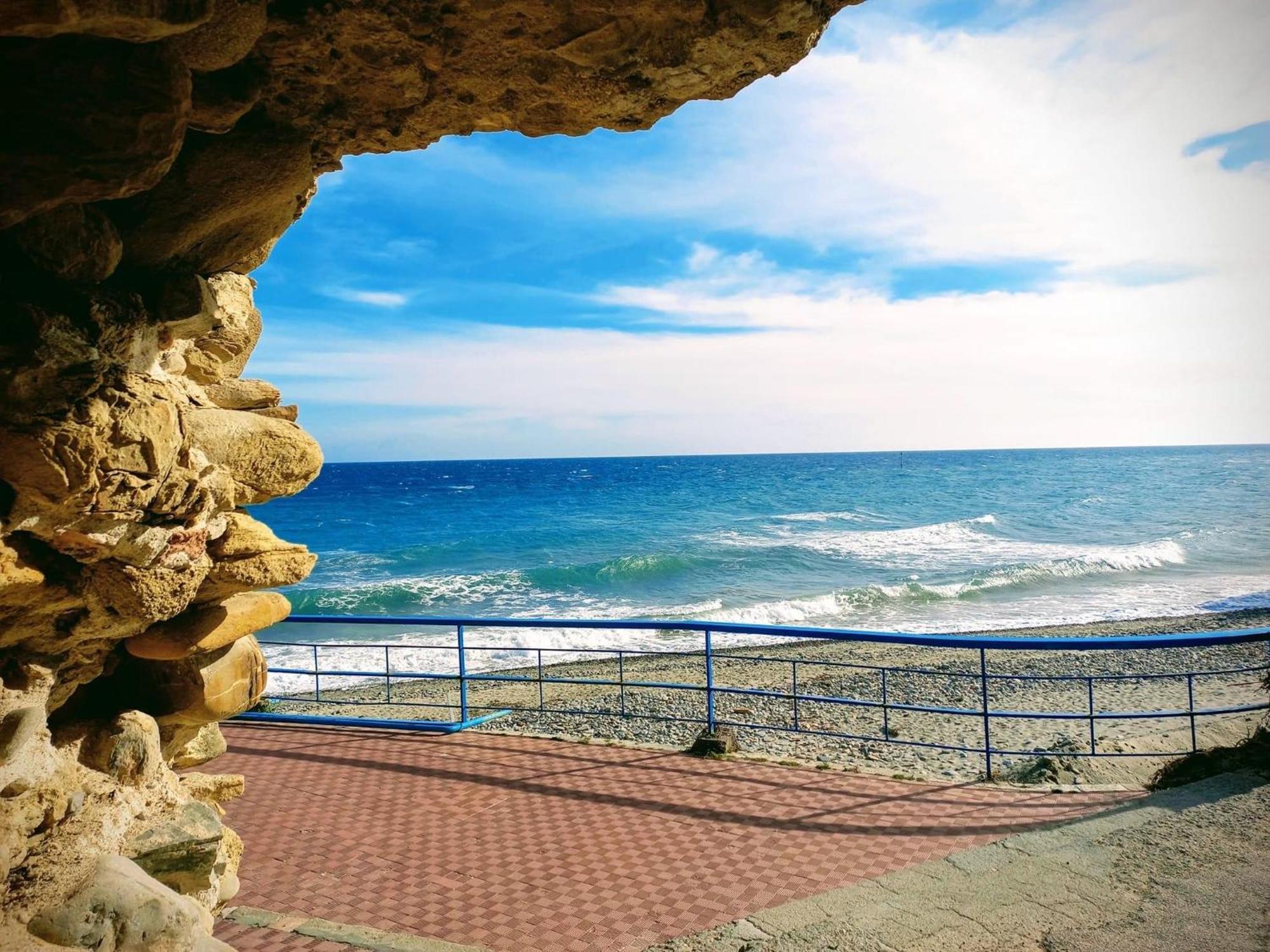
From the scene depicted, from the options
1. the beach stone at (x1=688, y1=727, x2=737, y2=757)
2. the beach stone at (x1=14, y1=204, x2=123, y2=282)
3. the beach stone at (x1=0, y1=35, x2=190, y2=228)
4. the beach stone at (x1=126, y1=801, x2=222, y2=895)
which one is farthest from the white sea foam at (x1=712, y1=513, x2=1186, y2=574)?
the beach stone at (x1=0, y1=35, x2=190, y2=228)

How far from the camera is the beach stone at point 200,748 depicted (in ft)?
16.4

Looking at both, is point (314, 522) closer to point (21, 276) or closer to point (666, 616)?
point (666, 616)

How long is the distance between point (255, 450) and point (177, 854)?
202 cm

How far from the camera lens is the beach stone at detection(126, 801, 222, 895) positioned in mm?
3811

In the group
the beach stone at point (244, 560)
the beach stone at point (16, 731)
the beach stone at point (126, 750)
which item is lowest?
the beach stone at point (126, 750)

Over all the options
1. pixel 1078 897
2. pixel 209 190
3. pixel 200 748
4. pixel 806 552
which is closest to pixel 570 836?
pixel 200 748

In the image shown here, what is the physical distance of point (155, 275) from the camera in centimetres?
351

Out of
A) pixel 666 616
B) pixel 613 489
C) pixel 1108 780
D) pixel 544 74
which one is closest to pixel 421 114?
pixel 544 74

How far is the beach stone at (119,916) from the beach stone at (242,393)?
2324 millimetres

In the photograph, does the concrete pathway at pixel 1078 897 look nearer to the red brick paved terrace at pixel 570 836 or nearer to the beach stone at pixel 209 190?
the red brick paved terrace at pixel 570 836

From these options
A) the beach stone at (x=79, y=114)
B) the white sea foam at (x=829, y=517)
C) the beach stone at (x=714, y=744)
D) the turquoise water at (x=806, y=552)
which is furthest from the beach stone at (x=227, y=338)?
the white sea foam at (x=829, y=517)

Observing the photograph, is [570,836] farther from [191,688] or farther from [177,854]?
[191,688]

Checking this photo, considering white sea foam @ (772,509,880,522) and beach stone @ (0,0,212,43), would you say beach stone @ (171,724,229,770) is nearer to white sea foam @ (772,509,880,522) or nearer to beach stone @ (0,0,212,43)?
beach stone @ (0,0,212,43)

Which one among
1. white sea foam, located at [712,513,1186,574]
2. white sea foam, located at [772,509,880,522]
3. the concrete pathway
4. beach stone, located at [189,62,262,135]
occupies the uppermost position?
beach stone, located at [189,62,262,135]
